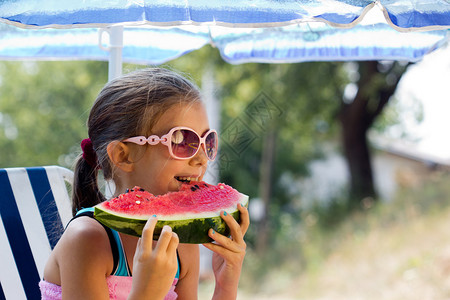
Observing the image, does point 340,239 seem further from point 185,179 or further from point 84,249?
point 84,249

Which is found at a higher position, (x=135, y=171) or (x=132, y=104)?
(x=132, y=104)

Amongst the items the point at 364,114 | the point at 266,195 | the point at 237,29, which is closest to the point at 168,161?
the point at 237,29

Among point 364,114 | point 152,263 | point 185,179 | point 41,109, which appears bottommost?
point 41,109

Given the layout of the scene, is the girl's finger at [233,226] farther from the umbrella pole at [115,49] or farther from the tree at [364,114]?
the tree at [364,114]

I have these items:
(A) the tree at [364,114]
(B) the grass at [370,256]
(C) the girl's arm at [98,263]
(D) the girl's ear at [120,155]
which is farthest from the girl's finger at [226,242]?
(A) the tree at [364,114]

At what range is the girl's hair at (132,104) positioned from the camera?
2.19 m

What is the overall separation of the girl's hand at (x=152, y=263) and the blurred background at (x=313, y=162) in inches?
245

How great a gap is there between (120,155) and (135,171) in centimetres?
9

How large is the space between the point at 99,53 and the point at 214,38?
87 cm

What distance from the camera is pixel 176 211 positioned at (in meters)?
2.01

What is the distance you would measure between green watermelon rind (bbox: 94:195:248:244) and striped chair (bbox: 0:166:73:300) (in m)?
1.32

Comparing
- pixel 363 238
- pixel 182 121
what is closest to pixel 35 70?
pixel 363 238

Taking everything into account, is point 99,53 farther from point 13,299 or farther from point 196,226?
point 196,226

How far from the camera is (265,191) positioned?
14359 millimetres
